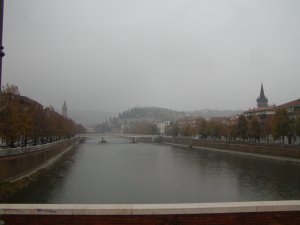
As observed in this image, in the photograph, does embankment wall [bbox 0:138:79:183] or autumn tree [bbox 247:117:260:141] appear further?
autumn tree [bbox 247:117:260:141]

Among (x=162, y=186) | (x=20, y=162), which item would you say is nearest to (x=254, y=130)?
(x=162, y=186)

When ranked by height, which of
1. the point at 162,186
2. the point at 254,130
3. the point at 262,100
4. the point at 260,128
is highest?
the point at 262,100

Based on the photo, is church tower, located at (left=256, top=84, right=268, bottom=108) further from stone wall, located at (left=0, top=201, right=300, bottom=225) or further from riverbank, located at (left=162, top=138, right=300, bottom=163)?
stone wall, located at (left=0, top=201, right=300, bottom=225)

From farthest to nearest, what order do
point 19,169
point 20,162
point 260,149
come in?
point 260,149 < point 20,162 < point 19,169

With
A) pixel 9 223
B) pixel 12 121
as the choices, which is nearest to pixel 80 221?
pixel 9 223

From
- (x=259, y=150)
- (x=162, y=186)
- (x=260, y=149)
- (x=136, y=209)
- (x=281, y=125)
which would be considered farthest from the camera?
(x=259, y=150)

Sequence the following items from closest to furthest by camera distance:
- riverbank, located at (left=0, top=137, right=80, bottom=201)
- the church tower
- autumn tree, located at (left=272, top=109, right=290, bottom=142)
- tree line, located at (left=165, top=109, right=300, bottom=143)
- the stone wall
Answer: the stone wall
riverbank, located at (left=0, top=137, right=80, bottom=201)
autumn tree, located at (left=272, top=109, right=290, bottom=142)
tree line, located at (left=165, top=109, right=300, bottom=143)
the church tower

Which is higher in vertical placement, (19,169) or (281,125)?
(281,125)

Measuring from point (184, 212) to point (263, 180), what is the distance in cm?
2967

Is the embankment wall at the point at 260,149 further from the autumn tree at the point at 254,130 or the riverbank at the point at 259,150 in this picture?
the autumn tree at the point at 254,130

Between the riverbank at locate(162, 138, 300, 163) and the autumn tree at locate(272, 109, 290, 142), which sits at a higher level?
the autumn tree at locate(272, 109, 290, 142)

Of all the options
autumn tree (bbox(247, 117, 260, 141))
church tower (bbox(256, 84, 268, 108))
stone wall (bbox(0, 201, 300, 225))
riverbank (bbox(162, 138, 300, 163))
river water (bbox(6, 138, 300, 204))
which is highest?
church tower (bbox(256, 84, 268, 108))

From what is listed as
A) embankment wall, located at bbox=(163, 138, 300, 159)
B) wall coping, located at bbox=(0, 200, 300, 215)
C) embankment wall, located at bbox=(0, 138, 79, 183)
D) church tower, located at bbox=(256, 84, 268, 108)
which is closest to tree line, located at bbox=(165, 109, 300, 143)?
embankment wall, located at bbox=(163, 138, 300, 159)

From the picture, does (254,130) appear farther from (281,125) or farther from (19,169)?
(19,169)
